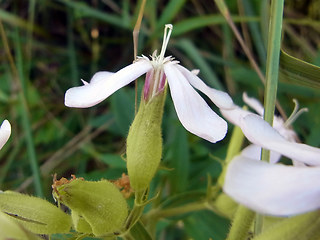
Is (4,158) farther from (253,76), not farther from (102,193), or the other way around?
(102,193)

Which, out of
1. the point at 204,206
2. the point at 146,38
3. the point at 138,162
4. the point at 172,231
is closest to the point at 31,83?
the point at 146,38

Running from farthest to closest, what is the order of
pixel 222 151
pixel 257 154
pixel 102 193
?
pixel 222 151 < pixel 257 154 < pixel 102 193

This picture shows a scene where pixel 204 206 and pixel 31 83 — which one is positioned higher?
pixel 31 83

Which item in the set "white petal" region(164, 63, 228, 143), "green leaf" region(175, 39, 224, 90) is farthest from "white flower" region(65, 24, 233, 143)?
"green leaf" region(175, 39, 224, 90)

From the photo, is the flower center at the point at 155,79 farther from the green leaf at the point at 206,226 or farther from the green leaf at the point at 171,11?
the green leaf at the point at 171,11

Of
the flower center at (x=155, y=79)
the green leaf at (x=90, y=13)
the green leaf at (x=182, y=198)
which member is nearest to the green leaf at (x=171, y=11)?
the green leaf at (x=90, y=13)

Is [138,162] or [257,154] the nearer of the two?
[138,162]

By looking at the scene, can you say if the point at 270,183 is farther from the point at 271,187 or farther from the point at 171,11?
the point at 171,11
